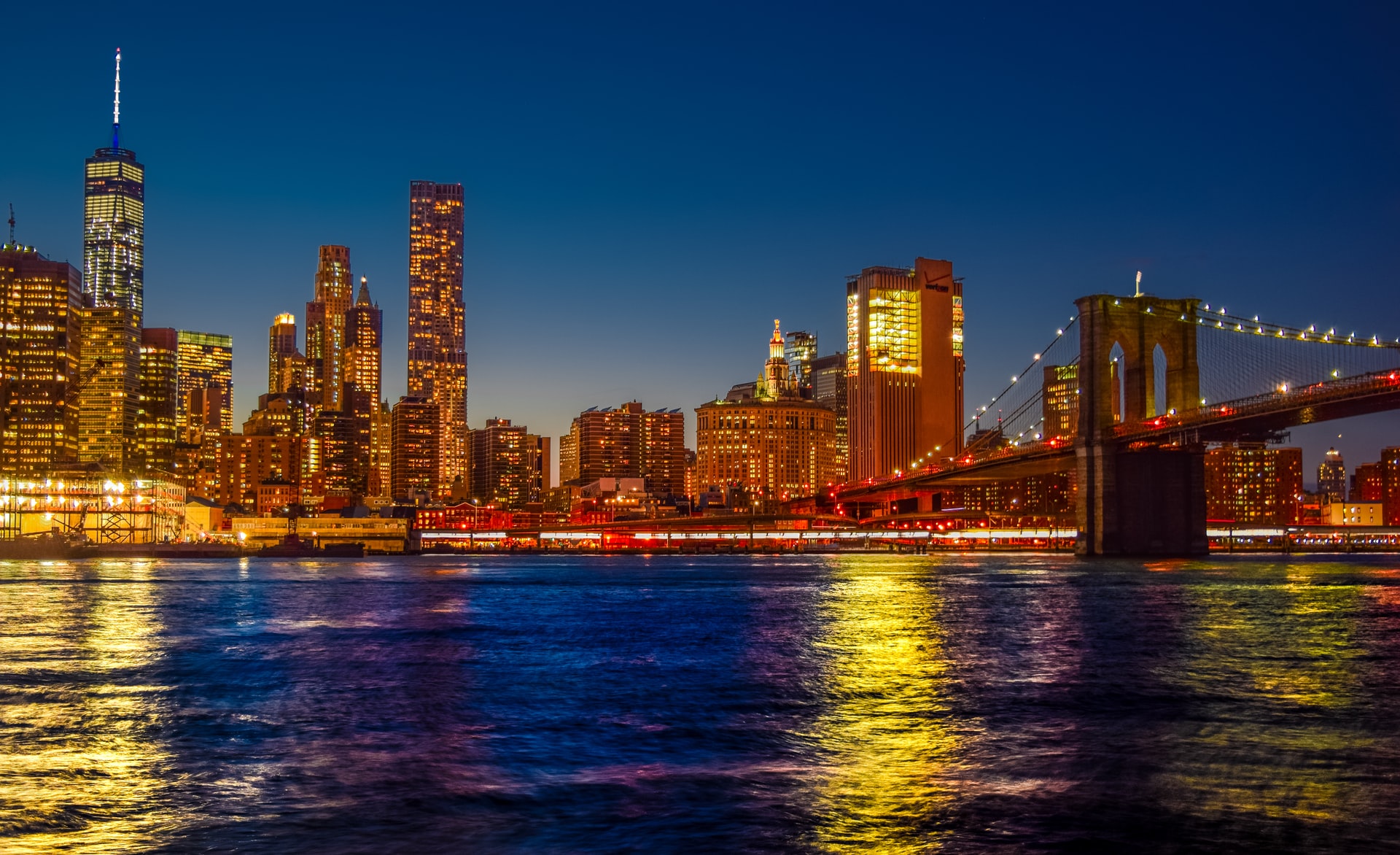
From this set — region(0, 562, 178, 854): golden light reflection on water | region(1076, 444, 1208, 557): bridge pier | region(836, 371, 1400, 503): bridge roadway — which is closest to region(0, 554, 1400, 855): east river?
region(0, 562, 178, 854): golden light reflection on water

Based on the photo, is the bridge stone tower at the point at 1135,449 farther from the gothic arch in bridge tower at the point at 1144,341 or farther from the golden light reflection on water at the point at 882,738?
the golden light reflection on water at the point at 882,738

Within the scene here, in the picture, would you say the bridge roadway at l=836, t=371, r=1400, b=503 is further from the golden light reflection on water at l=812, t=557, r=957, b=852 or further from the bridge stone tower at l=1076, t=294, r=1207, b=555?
the golden light reflection on water at l=812, t=557, r=957, b=852

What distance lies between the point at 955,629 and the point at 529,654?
47.2 feet

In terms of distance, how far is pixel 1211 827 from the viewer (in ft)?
50.7

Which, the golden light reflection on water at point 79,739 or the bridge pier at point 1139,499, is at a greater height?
the bridge pier at point 1139,499

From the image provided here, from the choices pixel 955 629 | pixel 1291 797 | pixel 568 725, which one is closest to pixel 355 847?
pixel 568 725

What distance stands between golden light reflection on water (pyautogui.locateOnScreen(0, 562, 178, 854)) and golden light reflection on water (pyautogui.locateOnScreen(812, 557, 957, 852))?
8409 millimetres

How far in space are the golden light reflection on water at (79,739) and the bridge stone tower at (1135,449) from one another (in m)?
67.6

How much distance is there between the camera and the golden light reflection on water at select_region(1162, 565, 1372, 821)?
56.0ft

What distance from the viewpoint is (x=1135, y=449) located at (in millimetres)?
93625

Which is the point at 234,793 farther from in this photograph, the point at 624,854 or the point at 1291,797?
the point at 1291,797

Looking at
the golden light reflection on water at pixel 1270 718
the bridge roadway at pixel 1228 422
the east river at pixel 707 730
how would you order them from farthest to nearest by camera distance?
the bridge roadway at pixel 1228 422, the golden light reflection on water at pixel 1270 718, the east river at pixel 707 730

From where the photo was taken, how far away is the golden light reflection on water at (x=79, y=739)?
52.5 ft

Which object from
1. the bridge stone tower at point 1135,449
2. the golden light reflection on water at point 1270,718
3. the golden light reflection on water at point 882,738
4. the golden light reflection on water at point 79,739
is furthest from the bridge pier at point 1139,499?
the golden light reflection on water at point 79,739
